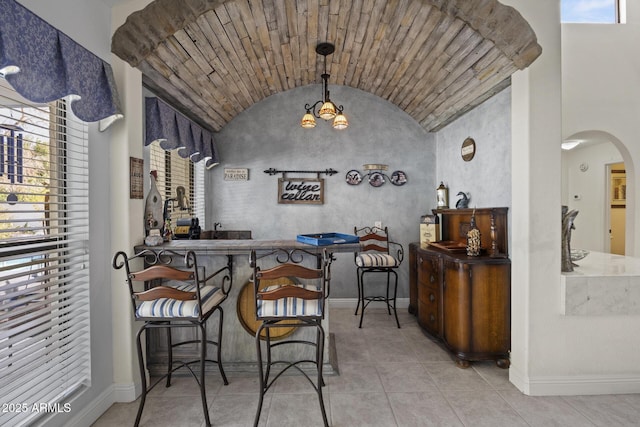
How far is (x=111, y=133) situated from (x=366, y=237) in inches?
119

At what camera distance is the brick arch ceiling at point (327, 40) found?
2.29 meters

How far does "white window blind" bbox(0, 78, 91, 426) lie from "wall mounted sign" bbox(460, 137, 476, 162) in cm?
336

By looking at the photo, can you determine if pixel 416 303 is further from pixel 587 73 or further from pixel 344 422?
pixel 587 73

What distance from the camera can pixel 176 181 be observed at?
375 cm

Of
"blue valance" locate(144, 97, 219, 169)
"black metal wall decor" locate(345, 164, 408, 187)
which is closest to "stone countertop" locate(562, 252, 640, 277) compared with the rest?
"black metal wall decor" locate(345, 164, 408, 187)

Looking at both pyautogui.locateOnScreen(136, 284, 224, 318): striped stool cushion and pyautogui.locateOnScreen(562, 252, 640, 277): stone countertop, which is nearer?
pyautogui.locateOnScreen(136, 284, 224, 318): striped stool cushion

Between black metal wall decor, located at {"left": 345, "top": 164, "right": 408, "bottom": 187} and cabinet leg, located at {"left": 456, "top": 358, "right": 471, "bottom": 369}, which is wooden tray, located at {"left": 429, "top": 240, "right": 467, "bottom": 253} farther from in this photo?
black metal wall decor, located at {"left": 345, "top": 164, "right": 408, "bottom": 187}

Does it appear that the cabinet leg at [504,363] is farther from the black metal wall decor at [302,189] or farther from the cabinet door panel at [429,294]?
the black metal wall decor at [302,189]

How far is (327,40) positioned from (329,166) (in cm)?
162

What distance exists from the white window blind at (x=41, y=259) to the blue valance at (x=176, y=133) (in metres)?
0.76

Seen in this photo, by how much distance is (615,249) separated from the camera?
6.85 m

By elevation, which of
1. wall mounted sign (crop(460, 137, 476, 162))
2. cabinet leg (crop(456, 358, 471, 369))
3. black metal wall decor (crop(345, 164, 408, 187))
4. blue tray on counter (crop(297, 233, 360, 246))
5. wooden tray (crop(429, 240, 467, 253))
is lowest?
cabinet leg (crop(456, 358, 471, 369))

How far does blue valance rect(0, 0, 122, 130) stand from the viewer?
1396 mm

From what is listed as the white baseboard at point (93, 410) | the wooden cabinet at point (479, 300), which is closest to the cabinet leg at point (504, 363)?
the wooden cabinet at point (479, 300)
